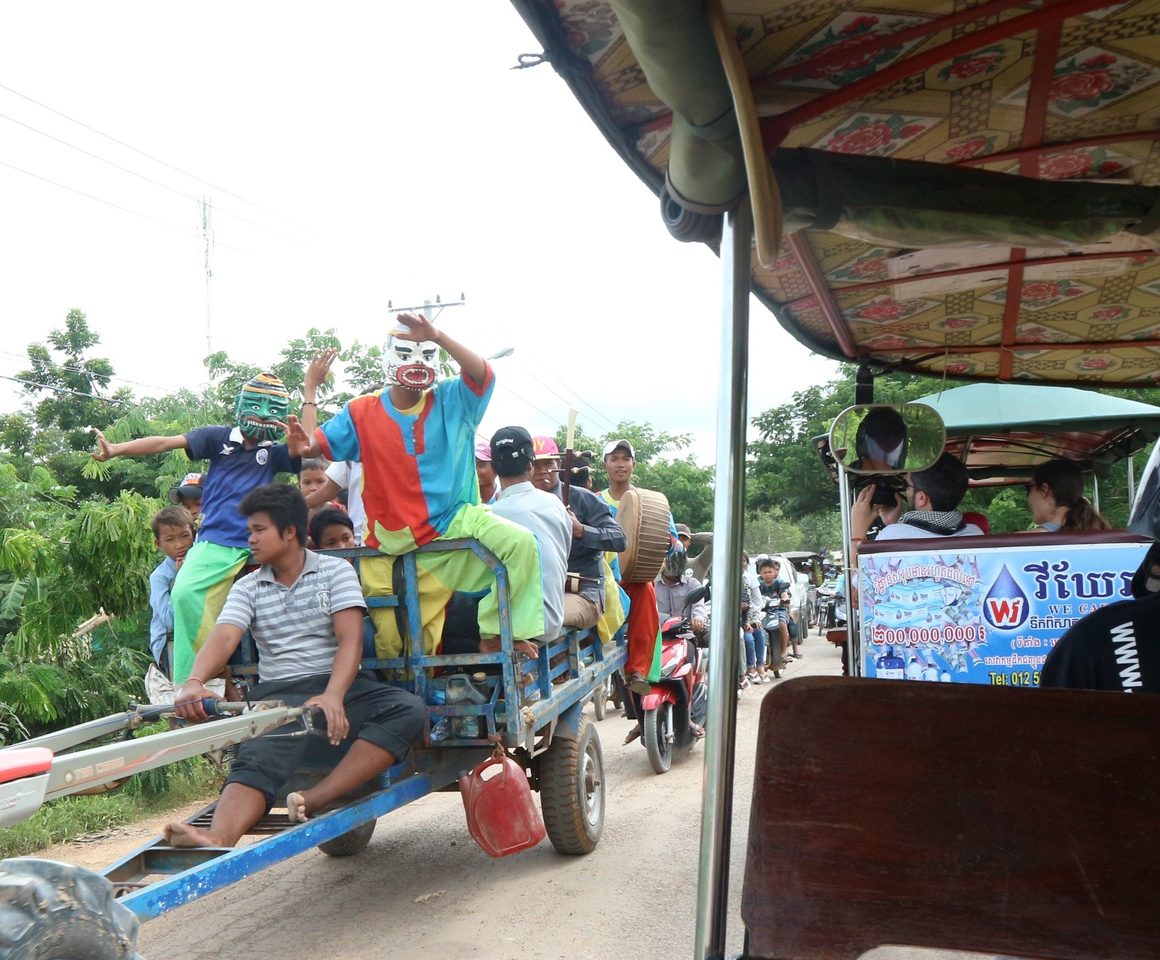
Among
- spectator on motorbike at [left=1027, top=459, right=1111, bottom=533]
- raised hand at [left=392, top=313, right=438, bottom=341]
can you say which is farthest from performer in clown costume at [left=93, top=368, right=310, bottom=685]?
spectator on motorbike at [left=1027, top=459, right=1111, bottom=533]

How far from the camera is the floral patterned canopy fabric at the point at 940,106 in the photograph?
1.88 meters

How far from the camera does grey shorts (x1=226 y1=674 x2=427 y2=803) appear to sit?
4047mm

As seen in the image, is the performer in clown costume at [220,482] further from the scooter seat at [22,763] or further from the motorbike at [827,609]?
the motorbike at [827,609]

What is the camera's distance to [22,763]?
2227mm

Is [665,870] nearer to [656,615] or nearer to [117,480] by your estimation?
[656,615]

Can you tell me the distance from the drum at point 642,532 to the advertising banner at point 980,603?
323 cm

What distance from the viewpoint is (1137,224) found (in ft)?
7.48

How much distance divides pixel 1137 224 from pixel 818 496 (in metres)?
20.8

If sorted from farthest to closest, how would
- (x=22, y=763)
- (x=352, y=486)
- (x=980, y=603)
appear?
(x=352, y=486) → (x=980, y=603) → (x=22, y=763)

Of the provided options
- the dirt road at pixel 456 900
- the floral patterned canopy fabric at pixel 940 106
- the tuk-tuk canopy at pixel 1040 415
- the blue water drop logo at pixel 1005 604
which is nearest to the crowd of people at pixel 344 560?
the dirt road at pixel 456 900

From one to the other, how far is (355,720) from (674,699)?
14.3ft

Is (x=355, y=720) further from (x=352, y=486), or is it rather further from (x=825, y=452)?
(x=825, y=452)

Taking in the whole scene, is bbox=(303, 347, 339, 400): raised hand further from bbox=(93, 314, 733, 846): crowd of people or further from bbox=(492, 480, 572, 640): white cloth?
bbox=(492, 480, 572, 640): white cloth

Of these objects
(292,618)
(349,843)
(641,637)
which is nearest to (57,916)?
(292,618)
